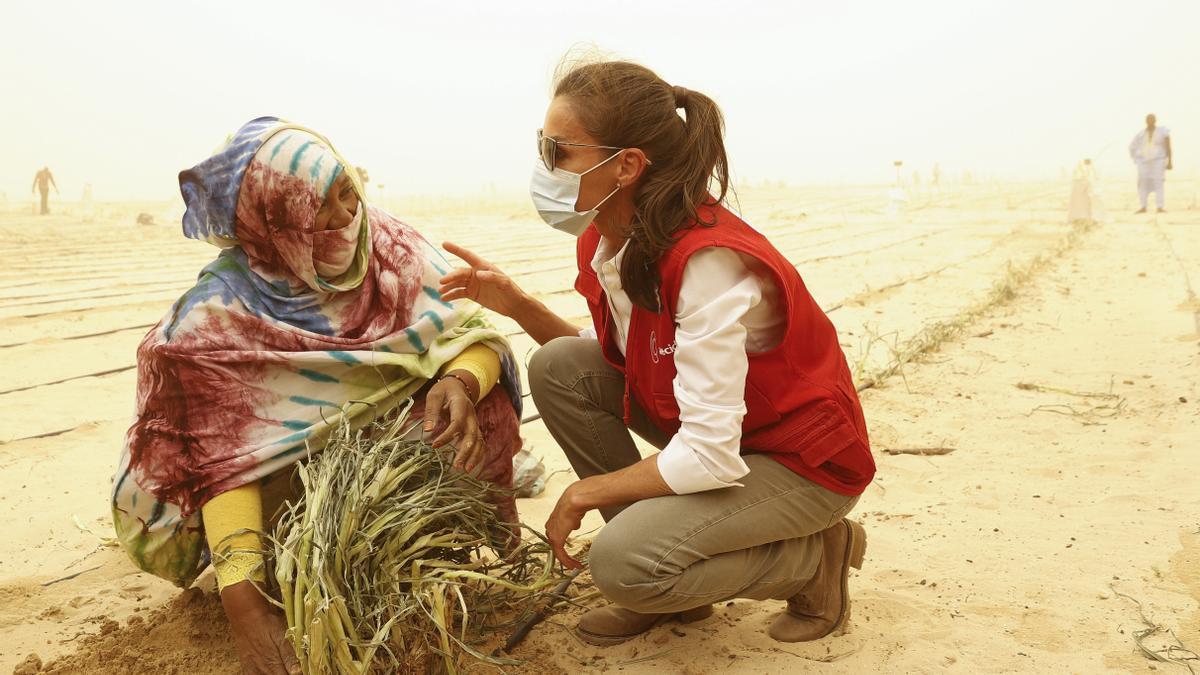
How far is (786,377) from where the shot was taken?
200 cm

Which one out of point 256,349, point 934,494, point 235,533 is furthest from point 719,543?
point 934,494

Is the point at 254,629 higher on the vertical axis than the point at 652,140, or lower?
lower

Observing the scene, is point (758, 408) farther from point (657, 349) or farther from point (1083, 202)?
point (1083, 202)

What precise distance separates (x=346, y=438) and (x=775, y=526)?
0.96 metres

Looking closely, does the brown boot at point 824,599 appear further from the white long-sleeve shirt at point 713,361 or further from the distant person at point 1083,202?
the distant person at point 1083,202

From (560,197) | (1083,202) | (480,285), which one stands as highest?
(560,197)

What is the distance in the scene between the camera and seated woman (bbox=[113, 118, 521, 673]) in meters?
2.24

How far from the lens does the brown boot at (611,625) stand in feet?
7.39

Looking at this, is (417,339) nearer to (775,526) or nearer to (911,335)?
(775,526)

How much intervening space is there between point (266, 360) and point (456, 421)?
48cm

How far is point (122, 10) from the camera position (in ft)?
183

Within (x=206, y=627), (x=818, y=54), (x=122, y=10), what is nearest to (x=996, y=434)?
(x=206, y=627)

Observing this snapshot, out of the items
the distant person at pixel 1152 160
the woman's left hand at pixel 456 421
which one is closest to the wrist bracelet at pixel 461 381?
the woman's left hand at pixel 456 421

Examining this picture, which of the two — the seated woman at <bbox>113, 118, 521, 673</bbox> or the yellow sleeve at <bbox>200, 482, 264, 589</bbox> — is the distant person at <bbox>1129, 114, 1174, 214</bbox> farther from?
the yellow sleeve at <bbox>200, 482, 264, 589</bbox>
